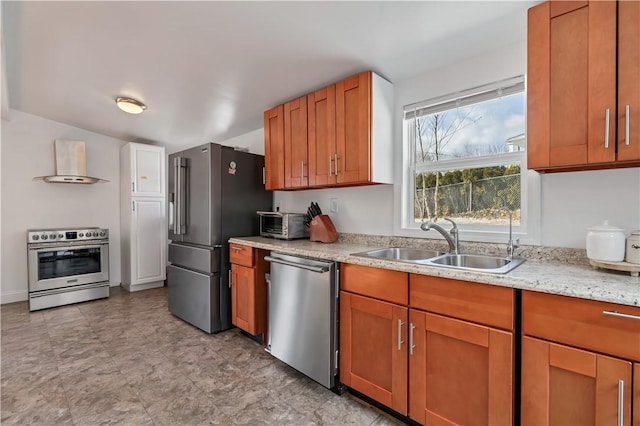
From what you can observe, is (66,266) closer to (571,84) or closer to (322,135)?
(322,135)

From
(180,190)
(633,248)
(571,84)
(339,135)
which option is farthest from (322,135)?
(633,248)

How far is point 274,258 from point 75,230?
3.17m

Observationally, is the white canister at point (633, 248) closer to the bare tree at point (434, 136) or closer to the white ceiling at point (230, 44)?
the bare tree at point (434, 136)

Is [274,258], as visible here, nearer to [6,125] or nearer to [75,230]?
[75,230]

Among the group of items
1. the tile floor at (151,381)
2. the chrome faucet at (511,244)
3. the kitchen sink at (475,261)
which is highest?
the chrome faucet at (511,244)

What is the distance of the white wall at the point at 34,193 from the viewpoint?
383 cm

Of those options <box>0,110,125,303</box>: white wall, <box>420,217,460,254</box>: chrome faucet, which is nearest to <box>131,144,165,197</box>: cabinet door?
<box>0,110,125,303</box>: white wall

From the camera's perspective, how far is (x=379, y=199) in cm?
249

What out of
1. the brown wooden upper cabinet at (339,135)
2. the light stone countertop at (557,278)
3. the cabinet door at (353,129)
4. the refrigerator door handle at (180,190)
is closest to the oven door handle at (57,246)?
the refrigerator door handle at (180,190)

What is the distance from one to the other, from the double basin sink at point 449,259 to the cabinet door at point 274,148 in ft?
4.02

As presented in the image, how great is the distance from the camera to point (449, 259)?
6.29 ft

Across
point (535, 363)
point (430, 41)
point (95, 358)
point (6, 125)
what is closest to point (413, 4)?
point (430, 41)

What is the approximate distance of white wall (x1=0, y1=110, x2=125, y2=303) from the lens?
383 cm

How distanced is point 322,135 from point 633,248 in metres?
1.93
